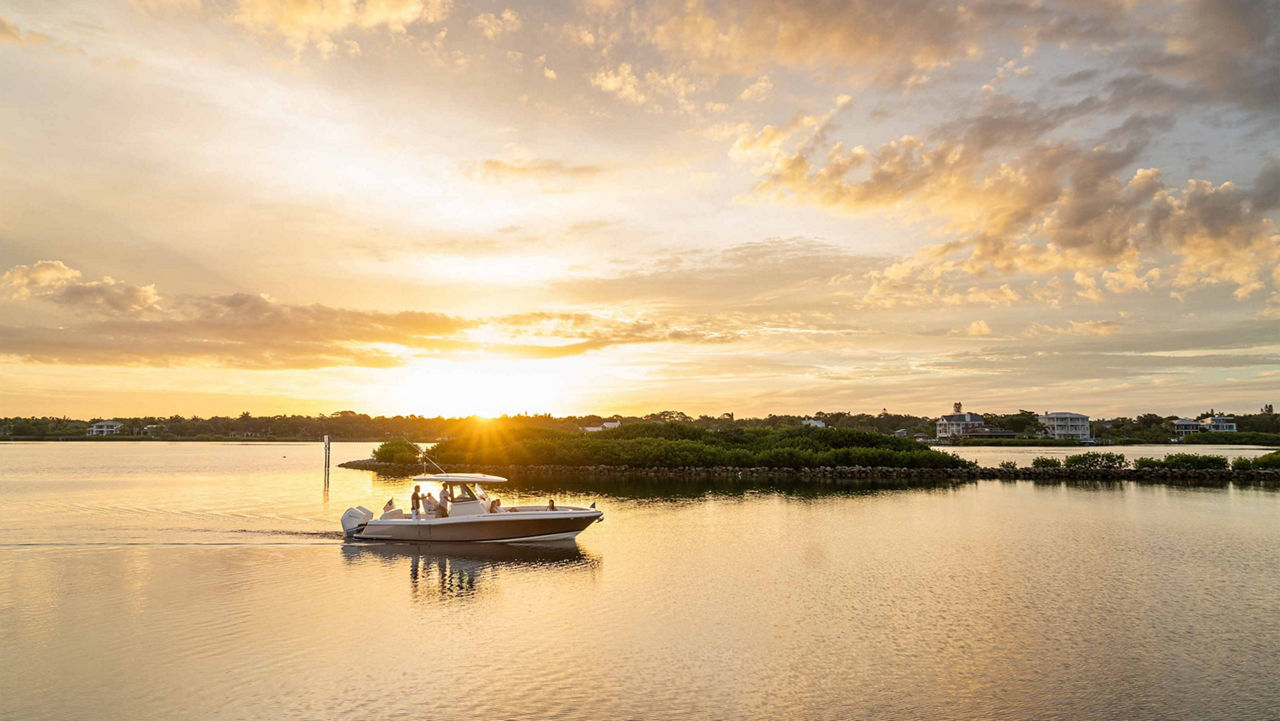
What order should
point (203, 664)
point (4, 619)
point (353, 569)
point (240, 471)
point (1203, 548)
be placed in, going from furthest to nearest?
1. point (240, 471)
2. point (1203, 548)
3. point (353, 569)
4. point (4, 619)
5. point (203, 664)

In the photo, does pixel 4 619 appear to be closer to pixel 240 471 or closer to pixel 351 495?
pixel 351 495

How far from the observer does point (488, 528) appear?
131 ft

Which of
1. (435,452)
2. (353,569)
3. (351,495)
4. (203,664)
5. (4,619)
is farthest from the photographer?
(435,452)

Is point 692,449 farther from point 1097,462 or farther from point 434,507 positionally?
point 434,507

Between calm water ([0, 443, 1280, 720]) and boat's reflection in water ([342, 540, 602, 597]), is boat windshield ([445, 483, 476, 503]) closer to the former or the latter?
boat's reflection in water ([342, 540, 602, 597])

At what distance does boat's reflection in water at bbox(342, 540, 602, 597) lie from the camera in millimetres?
31656

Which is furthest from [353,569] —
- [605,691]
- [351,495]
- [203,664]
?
[351,495]

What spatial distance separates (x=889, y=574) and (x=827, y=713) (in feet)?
53.0

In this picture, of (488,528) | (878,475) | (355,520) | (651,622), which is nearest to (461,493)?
(488,528)

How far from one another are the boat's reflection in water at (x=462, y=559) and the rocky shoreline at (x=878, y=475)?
44448mm

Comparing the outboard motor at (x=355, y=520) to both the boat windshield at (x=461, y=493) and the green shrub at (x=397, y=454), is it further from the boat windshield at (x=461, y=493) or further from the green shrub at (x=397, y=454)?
the green shrub at (x=397, y=454)

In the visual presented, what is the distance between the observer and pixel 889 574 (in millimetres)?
31719

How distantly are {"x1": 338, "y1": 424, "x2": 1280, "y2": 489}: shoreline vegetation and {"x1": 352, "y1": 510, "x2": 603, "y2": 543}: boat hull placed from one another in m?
41.2

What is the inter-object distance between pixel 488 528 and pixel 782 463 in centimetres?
6203
